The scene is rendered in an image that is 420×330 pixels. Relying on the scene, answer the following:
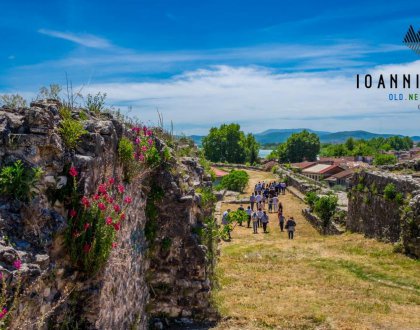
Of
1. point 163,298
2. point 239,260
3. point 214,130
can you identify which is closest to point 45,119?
point 163,298

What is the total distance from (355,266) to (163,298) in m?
8.90

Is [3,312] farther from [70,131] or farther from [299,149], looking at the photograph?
[299,149]

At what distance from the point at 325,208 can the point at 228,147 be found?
7775 centimetres

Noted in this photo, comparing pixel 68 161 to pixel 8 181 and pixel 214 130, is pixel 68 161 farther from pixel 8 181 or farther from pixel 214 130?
pixel 214 130

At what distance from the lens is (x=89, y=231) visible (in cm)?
647

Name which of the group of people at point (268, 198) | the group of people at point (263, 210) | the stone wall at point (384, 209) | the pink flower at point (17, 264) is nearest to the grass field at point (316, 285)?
the stone wall at point (384, 209)

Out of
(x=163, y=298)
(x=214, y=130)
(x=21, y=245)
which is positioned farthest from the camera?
(x=214, y=130)

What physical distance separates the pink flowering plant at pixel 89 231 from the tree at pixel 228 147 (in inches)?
3814

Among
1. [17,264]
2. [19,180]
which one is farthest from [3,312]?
[19,180]

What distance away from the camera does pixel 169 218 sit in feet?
35.2

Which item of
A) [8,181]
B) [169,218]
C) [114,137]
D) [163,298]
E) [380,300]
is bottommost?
[380,300]

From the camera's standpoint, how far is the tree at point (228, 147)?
341 ft

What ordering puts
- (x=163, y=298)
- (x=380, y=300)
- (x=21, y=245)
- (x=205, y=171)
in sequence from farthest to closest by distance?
(x=205, y=171) → (x=380, y=300) → (x=163, y=298) → (x=21, y=245)

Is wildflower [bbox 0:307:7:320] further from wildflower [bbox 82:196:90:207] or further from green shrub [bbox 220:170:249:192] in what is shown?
green shrub [bbox 220:170:249:192]
